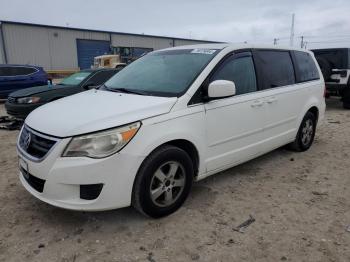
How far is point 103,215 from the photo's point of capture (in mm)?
3348

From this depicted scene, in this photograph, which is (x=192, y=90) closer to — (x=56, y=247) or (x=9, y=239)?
(x=56, y=247)

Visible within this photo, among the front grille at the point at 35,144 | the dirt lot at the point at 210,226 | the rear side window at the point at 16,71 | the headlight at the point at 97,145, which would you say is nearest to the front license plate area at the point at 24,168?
the front grille at the point at 35,144

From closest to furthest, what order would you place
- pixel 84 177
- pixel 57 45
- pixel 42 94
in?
1. pixel 84 177
2. pixel 42 94
3. pixel 57 45

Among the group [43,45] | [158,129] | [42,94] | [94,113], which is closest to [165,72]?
[158,129]

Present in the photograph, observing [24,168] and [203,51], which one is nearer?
[24,168]

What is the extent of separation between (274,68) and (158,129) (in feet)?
7.68

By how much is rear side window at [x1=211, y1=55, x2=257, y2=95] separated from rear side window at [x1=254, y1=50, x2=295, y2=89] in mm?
171

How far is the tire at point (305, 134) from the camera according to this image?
5289 millimetres

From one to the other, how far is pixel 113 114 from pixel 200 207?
4.57ft

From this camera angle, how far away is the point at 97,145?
275 centimetres

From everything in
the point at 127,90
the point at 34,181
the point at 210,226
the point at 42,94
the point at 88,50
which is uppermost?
the point at 88,50

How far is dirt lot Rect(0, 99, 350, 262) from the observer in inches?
108

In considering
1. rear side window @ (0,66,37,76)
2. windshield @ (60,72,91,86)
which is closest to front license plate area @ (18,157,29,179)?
windshield @ (60,72,91,86)

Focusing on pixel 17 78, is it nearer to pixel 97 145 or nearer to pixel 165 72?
pixel 165 72
